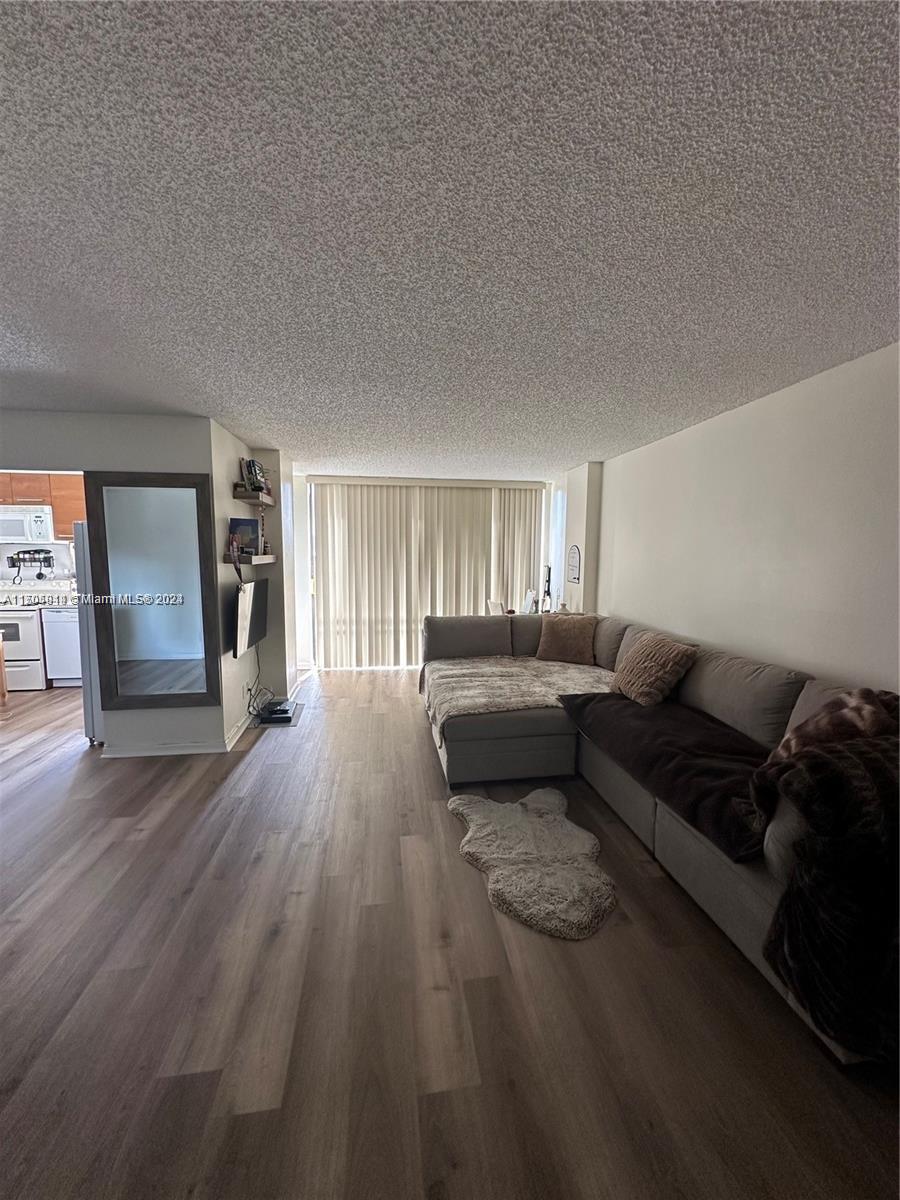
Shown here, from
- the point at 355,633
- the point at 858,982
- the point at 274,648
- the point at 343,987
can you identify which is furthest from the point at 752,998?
the point at 355,633

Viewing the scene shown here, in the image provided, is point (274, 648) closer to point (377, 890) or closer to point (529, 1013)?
point (377, 890)

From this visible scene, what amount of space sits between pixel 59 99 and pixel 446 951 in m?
2.56

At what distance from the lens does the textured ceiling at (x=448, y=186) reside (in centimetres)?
82

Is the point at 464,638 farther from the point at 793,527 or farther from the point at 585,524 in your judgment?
the point at 793,527

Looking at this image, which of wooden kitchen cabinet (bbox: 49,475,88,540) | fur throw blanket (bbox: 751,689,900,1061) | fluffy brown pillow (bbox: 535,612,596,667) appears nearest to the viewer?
fur throw blanket (bbox: 751,689,900,1061)

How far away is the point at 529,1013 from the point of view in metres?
1.44

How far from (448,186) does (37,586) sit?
19.4ft

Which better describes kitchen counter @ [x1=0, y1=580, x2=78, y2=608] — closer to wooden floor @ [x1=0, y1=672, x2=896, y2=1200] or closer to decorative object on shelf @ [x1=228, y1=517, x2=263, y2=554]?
decorative object on shelf @ [x1=228, y1=517, x2=263, y2=554]

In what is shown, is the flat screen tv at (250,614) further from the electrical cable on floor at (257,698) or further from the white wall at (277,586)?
the electrical cable on floor at (257,698)

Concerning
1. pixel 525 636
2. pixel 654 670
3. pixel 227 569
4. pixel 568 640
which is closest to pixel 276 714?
pixel 227 569

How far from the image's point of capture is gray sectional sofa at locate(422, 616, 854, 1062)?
153 centimetres

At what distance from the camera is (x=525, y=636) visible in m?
4.45

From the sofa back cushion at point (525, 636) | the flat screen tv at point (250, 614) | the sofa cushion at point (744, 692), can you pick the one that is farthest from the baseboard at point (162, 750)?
the sofa cushion at point (744, 692)

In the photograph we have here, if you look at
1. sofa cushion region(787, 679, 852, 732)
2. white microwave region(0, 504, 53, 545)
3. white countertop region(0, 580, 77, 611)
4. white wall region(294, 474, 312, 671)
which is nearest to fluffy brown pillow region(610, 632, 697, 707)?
sofa cushion region(787, 679, 852, 732)
